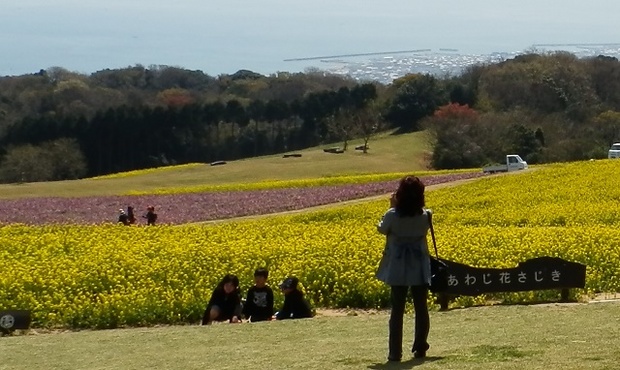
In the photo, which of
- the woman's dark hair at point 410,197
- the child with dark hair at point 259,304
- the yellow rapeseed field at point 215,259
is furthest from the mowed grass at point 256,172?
the woman's dark hair at point 410,197

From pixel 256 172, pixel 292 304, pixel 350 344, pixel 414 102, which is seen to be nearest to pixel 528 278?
pixel 292 304

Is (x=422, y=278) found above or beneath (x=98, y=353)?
above

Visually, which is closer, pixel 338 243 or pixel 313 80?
pixel 338 243

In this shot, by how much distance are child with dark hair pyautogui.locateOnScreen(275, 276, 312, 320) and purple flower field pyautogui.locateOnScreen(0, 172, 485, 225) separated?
Result: 21.5m

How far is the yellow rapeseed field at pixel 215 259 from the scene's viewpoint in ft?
58.4

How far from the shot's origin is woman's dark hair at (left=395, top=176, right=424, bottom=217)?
405 inches

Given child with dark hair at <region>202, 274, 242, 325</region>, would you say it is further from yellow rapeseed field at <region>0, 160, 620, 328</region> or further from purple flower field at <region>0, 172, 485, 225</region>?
purple flower field at <region>0, 172, 485, 225</region>

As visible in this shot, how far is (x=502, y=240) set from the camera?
71.2 feet

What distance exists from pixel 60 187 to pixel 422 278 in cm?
4663

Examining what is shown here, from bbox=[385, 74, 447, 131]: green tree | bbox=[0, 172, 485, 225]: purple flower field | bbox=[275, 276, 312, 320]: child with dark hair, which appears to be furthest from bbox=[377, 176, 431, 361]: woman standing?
bbox=[385, 74, 447, 131]: green tree

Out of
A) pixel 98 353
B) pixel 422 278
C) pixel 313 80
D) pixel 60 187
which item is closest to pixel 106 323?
pixel 98 353

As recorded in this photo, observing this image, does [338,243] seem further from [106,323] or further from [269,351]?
[269,351]

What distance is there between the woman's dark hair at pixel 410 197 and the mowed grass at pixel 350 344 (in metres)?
1.41

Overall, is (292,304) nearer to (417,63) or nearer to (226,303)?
(226,303)
